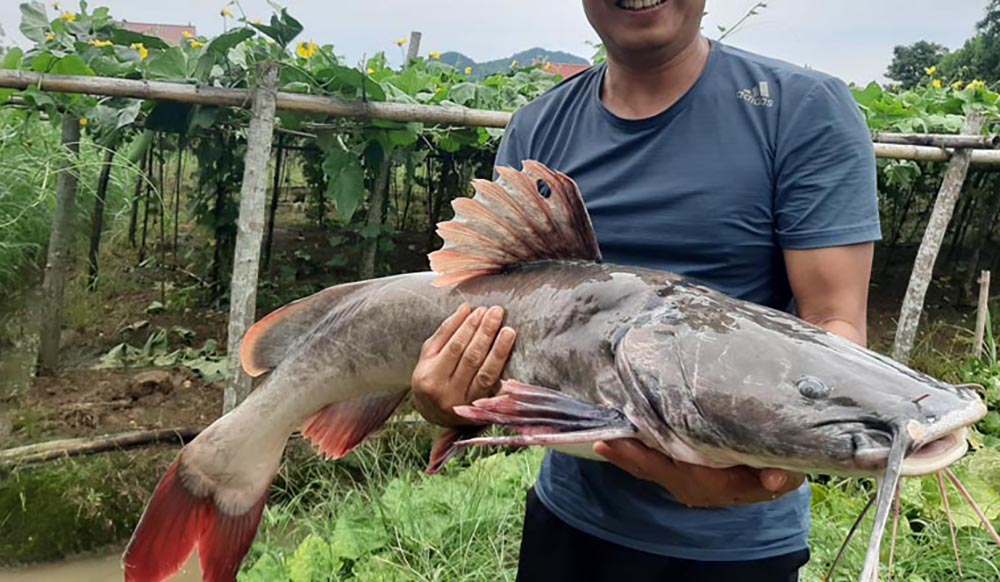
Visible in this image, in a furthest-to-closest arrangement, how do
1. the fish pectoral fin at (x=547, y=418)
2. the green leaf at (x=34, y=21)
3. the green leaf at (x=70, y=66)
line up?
1. the green leaf at (x=34, y=21)
2. the green leaf at (x=70, y=66)
3. the fish pectoral fin at (x=547, y=418)

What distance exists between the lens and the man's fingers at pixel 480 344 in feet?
4.36

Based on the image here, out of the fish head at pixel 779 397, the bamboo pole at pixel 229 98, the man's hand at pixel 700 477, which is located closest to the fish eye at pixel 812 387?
the fish head at pixel 779 397

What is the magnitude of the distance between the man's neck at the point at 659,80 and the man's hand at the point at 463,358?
1.48ft

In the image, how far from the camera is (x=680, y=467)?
107 centimetres

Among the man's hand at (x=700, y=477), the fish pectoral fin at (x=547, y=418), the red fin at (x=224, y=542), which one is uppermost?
the fish pectoral fin at (x=547, y=418)

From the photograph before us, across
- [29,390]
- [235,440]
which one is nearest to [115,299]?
[29,390]

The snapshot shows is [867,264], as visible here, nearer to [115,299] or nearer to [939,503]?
[939,503]

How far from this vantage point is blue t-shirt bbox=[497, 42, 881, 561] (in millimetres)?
1240

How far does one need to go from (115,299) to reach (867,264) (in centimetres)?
631

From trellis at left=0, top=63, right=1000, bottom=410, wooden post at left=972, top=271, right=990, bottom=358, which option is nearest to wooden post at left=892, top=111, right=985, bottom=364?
trellis at left=0, top=63, right=1000, bottom=410

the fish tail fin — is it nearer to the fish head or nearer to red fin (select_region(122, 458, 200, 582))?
red fin (select_region(122, 458, 200, 582))

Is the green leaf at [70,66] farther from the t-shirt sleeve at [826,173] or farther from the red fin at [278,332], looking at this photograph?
the t-shirt sleeve at [826,173]

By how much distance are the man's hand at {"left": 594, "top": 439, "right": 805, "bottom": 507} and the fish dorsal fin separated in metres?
0.37

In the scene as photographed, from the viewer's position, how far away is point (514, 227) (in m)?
1.36
